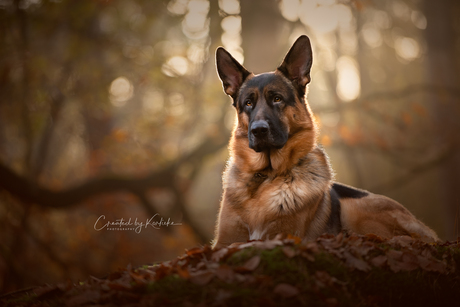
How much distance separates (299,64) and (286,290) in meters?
3.18

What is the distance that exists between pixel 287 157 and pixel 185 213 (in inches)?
245

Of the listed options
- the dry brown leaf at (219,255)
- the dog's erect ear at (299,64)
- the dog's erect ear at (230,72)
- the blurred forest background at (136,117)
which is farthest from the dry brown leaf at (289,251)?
the blurred forest background at (136,117)

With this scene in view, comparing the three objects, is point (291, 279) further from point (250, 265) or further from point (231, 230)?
point (231, 230)

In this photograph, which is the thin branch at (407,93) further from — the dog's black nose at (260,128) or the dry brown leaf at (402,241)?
the dry brown leaf at (402,241)

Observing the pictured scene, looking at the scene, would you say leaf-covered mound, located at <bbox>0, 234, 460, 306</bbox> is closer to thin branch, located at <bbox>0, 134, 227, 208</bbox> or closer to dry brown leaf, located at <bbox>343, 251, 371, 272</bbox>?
dry brown leaf, located at <bbox>343, 251, 371, 272</bbox>

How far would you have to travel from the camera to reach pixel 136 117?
12.4m

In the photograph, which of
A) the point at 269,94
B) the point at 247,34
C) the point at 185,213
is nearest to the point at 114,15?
the point at 247,34

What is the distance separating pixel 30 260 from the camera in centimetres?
1220

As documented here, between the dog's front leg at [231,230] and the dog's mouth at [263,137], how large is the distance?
0.85 metres

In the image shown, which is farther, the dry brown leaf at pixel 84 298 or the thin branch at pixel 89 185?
the thin branch at pixel 89 185

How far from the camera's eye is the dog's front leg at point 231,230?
3.96 m

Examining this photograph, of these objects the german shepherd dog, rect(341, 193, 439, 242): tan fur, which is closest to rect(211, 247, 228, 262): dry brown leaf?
the german shepherd dog

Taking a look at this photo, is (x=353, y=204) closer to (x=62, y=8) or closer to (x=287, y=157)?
(x=287, y=157)

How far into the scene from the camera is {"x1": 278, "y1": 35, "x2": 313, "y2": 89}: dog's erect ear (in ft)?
14.5
